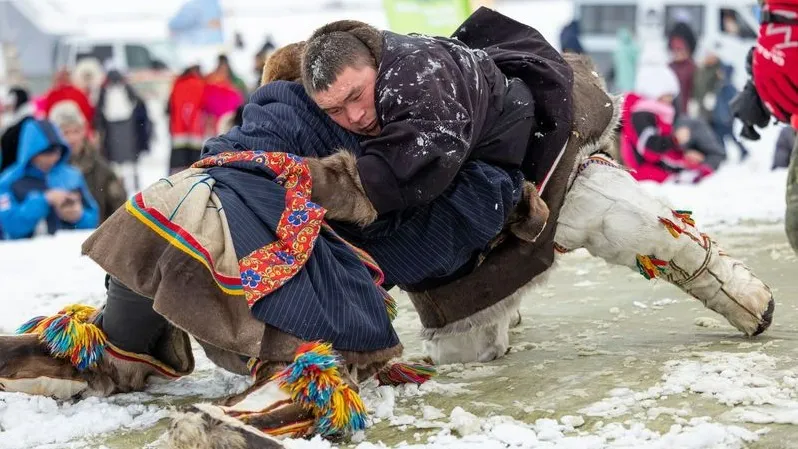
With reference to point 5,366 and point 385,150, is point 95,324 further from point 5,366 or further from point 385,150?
point 385,150

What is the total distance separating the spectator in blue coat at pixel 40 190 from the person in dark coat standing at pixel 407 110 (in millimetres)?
4237

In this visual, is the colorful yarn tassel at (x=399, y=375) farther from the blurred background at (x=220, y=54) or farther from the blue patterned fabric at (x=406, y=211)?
the blurred background at (x=220, y=54)

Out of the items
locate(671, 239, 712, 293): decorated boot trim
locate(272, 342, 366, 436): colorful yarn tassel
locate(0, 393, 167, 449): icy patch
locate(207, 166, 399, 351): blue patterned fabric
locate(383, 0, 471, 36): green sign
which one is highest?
locate(383, 0, 471, 36): green sign

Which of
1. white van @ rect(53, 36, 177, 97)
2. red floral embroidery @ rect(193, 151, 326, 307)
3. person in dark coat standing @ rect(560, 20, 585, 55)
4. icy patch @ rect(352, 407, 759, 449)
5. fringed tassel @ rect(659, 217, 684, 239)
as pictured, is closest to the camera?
icy patch @ rect(352, 407, 759, 449)

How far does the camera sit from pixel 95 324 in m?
2.66

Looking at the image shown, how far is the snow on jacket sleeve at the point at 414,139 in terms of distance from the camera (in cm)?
239

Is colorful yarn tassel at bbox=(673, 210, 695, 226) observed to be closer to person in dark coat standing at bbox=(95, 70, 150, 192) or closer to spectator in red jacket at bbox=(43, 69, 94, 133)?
spectator in red jacket at bbox=(43, 69, 94, 133)

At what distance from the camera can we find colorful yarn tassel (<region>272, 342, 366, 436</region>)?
7.25 ft

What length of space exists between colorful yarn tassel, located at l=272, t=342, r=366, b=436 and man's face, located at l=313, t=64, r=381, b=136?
1.87 ft

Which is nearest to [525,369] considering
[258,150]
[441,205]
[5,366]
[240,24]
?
[441,205]

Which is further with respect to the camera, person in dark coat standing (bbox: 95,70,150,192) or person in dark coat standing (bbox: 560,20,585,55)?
person in dark coat standing (bbox: 560,20,585,55)

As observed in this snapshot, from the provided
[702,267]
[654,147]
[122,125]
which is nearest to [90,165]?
[654,147]

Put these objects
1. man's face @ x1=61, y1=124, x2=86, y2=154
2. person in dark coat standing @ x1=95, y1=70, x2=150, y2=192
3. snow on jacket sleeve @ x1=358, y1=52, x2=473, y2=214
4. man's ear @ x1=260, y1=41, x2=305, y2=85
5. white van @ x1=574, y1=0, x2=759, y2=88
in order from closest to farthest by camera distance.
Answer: snow on jacket sleeve @ x1=358, y1=52, x2=473, y2=214
man's ear @ x1=260, y1=41, x2=305, y2=85
man's face @ x1=61, y1=124, x2=86, y2=154
person in dark coat standing @ x1=95, y1=70, x2=150, y2=192
white van @ x1=574, y1=0, x2=759, y2=88

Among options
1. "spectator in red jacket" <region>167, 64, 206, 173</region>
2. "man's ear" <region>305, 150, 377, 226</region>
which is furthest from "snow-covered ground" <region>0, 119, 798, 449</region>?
"spectator in red jacket" <region>167, 64, 206, 173</region>
